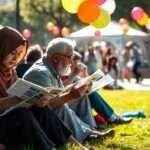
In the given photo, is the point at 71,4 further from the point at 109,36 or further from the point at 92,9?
the point at 109,36

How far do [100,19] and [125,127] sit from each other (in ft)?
7.99

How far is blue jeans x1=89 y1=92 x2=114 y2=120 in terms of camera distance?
344 inches

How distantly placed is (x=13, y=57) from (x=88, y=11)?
4.16 meters

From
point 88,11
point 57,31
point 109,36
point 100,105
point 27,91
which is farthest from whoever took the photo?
point 109,36

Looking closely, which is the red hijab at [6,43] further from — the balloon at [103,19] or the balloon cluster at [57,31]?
the balloon cluster at [57,31]

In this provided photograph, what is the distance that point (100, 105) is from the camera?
8.77m

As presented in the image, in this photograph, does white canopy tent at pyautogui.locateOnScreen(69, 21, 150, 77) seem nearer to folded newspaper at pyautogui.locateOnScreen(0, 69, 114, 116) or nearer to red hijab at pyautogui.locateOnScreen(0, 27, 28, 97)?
red hijab at pyautogui.locateOnScreen(0, 27, 28, 97)

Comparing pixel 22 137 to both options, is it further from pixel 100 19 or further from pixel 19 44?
pixel 100 19

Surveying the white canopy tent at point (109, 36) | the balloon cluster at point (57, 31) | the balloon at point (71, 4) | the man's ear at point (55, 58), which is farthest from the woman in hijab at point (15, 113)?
the white canopy tent at point (109, 36)

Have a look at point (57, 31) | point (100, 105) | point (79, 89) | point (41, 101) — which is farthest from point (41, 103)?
point (57, 31)

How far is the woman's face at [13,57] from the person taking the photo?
566cm

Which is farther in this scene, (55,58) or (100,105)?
(100,105)

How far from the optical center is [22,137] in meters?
5.64

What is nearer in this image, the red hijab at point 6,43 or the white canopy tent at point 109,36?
the red hijab at point 6,43
